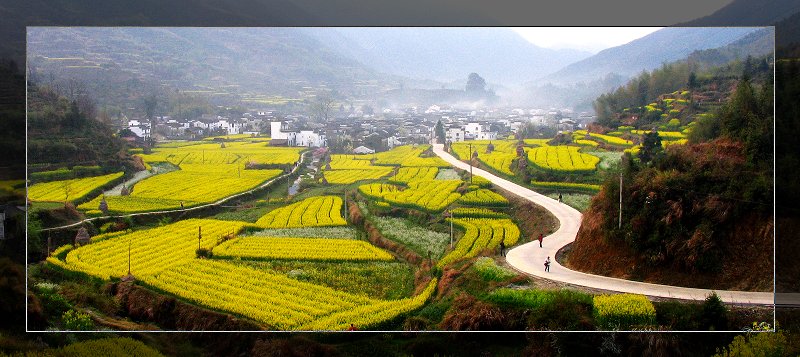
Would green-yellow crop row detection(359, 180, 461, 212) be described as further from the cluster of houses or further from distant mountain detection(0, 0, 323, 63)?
distant mountain detection(0, 0, 323, 63)

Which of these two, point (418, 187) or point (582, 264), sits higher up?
point (418, 187)

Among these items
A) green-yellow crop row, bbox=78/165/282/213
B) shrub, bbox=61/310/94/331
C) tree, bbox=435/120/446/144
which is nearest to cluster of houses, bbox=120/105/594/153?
tree, bbox=435/120/446/144

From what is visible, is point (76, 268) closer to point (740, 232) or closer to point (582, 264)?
point (582, 264)

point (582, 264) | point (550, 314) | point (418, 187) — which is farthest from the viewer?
point (418, 187)

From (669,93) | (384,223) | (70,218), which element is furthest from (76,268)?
(669,93)

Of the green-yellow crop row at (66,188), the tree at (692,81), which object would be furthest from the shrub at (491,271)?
the green-yellow crop row at (66,188)
